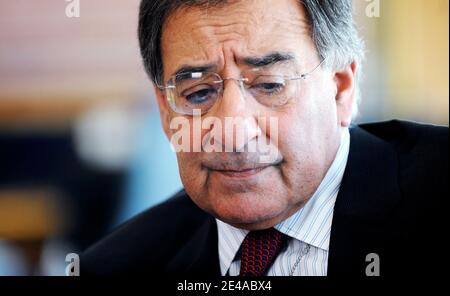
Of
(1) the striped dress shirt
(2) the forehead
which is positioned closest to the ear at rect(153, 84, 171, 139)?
(2) the forehead

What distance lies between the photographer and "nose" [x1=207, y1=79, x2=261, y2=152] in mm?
1103

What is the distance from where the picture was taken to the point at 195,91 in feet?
3.85

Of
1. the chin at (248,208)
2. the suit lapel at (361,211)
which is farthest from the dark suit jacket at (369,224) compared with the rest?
the chin at (248,208)

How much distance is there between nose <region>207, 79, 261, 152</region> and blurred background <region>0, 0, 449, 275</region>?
32 centimetres

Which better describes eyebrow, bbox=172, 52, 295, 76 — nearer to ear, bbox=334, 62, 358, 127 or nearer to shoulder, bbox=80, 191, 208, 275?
ear, bbox=334, 62, 358, 127

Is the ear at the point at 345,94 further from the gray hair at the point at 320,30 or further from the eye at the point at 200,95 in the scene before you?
Result: the eye at the point at 200,95

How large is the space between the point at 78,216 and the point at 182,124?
45 cm

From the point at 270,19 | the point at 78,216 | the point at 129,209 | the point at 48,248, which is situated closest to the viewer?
the point at 270,19

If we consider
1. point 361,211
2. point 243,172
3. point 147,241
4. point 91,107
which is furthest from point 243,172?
point 91,107
